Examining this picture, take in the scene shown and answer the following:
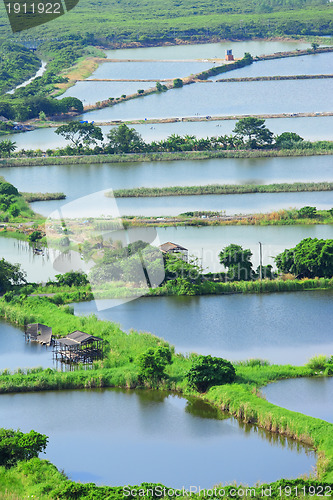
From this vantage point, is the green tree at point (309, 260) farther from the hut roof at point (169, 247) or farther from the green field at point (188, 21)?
the green field at point (188, 21)

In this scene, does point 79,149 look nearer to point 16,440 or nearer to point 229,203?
point 229,203

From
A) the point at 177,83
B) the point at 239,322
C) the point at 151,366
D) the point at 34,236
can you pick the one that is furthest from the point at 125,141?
the point at 151,366

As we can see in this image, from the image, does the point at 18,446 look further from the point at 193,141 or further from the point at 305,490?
the point at 193,141

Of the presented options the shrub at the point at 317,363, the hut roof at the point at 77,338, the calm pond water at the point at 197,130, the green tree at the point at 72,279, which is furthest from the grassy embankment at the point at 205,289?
the calm pond water at the point at 197,130

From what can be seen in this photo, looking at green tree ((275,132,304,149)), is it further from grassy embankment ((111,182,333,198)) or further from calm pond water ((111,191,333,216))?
calm pond water ((111,191,333,216))

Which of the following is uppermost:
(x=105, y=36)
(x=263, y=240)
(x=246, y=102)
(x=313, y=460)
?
(x=105, y=36)

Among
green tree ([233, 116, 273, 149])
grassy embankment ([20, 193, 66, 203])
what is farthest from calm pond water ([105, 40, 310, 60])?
grassy embankment ([20, 193, 66, 203])

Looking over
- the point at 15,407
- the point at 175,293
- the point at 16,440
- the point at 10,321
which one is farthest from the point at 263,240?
the point at 16,440
